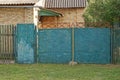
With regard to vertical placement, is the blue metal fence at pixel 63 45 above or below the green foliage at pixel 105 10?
below

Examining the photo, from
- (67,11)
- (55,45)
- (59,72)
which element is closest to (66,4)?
(67,11)

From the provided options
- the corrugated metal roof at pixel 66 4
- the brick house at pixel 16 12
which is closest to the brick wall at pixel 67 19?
the corrugated metal roof at pixel 66 4

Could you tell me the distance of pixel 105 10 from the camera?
22922mm

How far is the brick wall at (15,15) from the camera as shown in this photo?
2544cm

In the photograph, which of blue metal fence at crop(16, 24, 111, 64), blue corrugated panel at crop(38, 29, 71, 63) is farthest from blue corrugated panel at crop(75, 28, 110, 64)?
blue corrugated panel at crop(38, 29, 71, 63)

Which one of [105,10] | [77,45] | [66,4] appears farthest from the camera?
[66,4]

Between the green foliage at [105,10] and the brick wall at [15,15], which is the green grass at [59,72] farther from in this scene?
the brick wall at [15,15]

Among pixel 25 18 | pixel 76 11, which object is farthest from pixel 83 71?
pixel 76 11

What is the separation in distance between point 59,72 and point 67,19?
18.2 metres

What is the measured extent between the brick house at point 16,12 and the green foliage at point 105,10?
3.38 metres

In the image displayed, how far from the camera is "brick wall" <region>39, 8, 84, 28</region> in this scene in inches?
1377

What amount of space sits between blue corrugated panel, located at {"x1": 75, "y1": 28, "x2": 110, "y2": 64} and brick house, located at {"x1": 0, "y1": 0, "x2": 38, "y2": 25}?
3983 mm

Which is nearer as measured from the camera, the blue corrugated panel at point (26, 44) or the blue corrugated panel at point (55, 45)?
the blue corrugated panel at point (55, 45)

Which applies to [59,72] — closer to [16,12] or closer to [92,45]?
[92,45]
